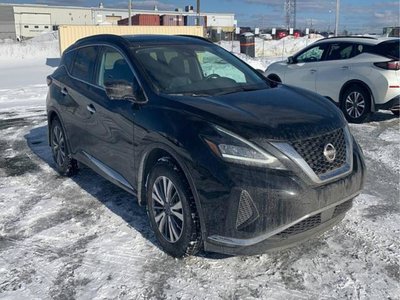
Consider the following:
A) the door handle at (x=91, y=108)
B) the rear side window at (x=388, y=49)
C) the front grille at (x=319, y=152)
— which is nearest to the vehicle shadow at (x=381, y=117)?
the rear side window at (x=388, y=49)

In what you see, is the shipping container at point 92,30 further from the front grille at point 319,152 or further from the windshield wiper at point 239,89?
the front grille at point 319,152

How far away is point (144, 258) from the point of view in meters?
3.53

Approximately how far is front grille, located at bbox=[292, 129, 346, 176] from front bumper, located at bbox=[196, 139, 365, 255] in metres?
0.13

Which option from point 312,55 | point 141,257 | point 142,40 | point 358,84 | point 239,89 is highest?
point 142,40

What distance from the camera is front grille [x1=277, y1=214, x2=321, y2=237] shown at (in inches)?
118

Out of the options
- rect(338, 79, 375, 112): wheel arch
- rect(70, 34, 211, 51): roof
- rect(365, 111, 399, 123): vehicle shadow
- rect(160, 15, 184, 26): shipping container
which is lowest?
rect(365, 111, 399, 123): vehicle shadow

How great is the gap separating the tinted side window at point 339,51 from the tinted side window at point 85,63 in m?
5.74

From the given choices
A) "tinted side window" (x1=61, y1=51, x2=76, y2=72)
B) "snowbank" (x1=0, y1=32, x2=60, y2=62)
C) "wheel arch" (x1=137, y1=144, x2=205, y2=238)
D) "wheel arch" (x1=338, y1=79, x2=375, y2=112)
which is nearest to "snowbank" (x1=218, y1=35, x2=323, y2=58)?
"snowbank" (x1=0, y1=32, x2=60, y2=62)

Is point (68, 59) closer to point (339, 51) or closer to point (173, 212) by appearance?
point (173, 212)

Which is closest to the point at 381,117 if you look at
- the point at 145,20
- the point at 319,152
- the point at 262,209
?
the point at 319,152

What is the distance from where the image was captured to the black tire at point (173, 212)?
320 centimetres

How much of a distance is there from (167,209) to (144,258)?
0.46 m

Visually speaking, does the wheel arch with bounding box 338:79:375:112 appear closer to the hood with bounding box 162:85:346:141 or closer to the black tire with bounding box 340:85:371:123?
the black tire with bounding box 340:85:371:123

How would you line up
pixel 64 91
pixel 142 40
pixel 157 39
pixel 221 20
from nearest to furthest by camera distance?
pixel 142 40
pixel 157 39
pixel 64 91
pixel 221 20
